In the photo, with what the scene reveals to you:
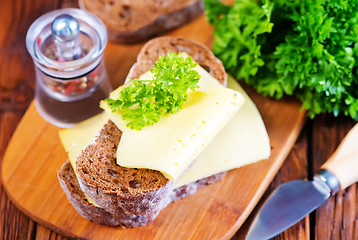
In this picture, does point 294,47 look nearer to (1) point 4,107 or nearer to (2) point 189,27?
(2) point 189,27

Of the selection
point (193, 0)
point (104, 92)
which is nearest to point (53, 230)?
point (104, 92)

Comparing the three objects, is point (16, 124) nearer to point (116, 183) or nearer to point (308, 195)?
point (116, 183)

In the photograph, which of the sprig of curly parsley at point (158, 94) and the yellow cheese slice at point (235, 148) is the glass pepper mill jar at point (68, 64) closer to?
the sprig of curly parsley at point (158, 94)

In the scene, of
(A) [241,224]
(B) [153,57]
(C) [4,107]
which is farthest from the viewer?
(C) [4,107]

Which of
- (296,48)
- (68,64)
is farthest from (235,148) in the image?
(68,64)

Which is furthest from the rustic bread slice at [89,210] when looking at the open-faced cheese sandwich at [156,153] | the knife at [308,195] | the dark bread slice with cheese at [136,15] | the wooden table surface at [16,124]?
the dark bread slice with cheese at [136,15]
